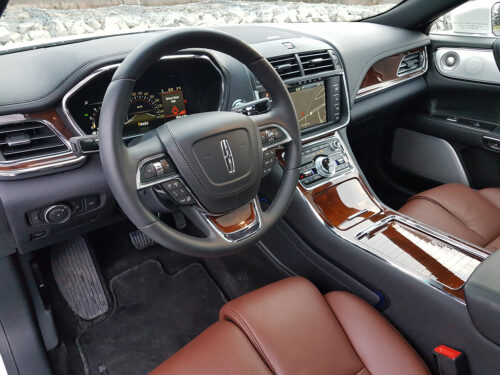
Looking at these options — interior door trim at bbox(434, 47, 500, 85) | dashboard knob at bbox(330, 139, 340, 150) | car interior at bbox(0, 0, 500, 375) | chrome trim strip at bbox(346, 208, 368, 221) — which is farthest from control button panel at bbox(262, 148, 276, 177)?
interior door trim at bbox(434, 47, 500, 85)

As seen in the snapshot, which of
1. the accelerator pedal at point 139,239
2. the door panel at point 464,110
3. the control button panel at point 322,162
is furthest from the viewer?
the door panel at point 464,110

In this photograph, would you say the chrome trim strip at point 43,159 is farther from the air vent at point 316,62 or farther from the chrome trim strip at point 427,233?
the air vent at point 316,62

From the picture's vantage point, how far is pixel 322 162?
5.05 ft

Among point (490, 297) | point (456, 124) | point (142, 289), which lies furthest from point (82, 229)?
point (456, 124)

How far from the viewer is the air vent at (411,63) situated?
215cm

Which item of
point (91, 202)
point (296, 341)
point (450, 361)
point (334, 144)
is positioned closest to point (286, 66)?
point (334, 144)

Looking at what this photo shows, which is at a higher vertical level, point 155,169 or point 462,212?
point 155,169

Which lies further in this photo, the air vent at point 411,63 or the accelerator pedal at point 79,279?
the air vent at point 411,63

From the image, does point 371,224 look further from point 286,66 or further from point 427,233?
point 286,66

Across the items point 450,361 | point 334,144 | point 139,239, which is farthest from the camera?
point 139,239

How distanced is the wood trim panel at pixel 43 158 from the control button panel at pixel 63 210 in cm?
14

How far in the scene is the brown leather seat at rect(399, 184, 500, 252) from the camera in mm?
1481

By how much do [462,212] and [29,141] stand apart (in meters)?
1.50

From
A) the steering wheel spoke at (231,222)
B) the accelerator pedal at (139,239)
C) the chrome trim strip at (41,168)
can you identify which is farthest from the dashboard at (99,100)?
the accelerator pedal at (139,239)
